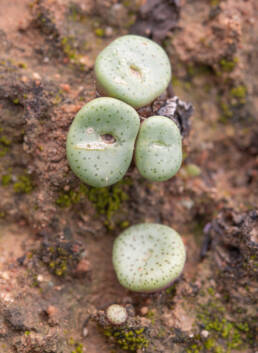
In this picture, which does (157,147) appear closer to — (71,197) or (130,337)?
(71,197)

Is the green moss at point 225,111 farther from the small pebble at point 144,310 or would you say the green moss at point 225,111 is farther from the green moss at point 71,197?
the small pebble at point 144,310

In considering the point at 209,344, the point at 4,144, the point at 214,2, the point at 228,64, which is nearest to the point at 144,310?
the point at 209,344

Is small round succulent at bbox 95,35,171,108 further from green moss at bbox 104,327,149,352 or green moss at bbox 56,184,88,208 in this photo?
green moss at bbox 104,327,149,352

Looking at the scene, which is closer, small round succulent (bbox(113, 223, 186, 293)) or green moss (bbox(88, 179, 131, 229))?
small round succulent (bbox(113, 223, 186, 293))

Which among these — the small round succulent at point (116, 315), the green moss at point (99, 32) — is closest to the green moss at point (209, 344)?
the small round succulent at point (116, 315)

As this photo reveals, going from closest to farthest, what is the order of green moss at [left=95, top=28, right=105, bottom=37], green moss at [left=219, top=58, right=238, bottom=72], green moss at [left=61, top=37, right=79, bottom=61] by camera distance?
green moss at [left=61, top=37, right=79, bottom=61]
green moss at [left=95, top=28, right=105, bottom=37]
green moss at [left=219, top=58, right=238, bottom=72]

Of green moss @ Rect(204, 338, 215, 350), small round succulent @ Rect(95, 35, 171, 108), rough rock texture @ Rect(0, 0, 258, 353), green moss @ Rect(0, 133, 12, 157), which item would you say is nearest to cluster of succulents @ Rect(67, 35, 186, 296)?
small round succulent @ Rect(95, 35, 171, 108)

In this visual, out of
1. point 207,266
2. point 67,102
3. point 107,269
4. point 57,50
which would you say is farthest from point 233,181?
point 57,50
